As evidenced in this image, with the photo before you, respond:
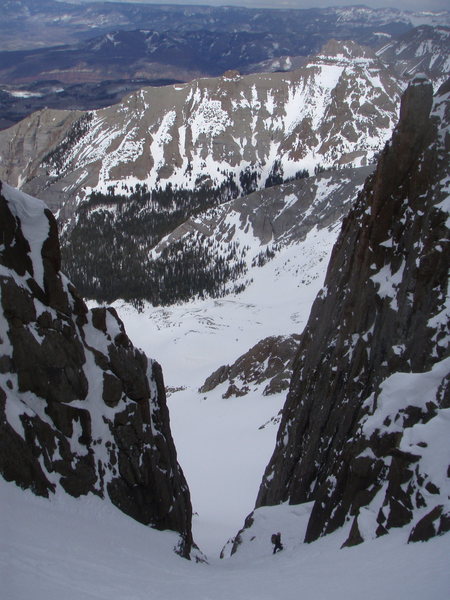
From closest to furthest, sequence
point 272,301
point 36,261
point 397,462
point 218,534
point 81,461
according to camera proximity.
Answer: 1. point 397,462
2. point 81,461
3. point 36,261
4. point 218,534
5. point 272,301

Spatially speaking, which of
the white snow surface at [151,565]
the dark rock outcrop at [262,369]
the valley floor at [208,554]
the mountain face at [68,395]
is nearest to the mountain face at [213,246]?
the dark rock outcrop at [262,369]

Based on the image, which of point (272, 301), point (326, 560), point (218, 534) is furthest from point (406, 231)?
point (272, 301)

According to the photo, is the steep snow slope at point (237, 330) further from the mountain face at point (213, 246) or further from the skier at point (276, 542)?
the skier at point (276, 542)

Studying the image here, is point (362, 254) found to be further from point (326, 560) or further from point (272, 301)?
point (272, 301)

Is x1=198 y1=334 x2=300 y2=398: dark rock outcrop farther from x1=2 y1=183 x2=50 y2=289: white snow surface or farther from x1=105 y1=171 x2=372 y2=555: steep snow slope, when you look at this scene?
x1=2 y1=183 x2=50 y2=289: white snow surface

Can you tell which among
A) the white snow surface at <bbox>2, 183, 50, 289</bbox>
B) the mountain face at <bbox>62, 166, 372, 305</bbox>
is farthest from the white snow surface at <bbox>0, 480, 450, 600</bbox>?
the mountain face at <bbox>62, 166, 372, 305</bbox>
